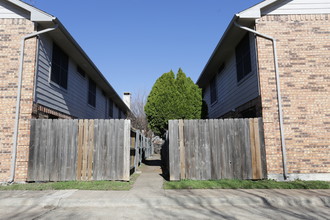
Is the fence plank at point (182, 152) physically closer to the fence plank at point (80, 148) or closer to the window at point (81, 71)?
the fence plank at point (80, 148)

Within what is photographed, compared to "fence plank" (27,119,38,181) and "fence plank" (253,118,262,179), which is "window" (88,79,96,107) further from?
"fence plank" (253,118,262,179)

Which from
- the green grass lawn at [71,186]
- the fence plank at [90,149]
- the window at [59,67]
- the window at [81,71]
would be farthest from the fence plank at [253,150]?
the window at [81,71]

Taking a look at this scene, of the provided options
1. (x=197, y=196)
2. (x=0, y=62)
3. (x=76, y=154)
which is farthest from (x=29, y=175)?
(x=197, y=196)

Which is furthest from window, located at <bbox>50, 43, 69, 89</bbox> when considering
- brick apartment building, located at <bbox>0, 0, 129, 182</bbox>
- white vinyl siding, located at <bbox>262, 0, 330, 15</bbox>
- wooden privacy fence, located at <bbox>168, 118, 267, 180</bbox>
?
white vinyl siding, located at <bbox>262, 0, 330, 15</bbox>

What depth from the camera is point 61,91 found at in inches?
385

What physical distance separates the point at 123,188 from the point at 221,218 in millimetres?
3036

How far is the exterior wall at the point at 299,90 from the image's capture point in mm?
7082

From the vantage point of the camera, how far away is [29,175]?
22.9 feet

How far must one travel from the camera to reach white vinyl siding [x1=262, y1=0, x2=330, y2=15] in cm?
790

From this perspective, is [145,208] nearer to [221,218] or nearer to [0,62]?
[221,218]

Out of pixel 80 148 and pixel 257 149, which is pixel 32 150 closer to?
pixel 80 148

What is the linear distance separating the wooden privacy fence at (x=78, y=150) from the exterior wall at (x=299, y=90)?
16.1 feet

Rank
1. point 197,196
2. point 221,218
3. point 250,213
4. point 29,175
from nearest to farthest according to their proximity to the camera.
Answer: point 221,218 → point 250,213 → point 197,196 → point 29,175

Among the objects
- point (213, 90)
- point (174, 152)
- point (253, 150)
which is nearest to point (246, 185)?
point (253, 150)
